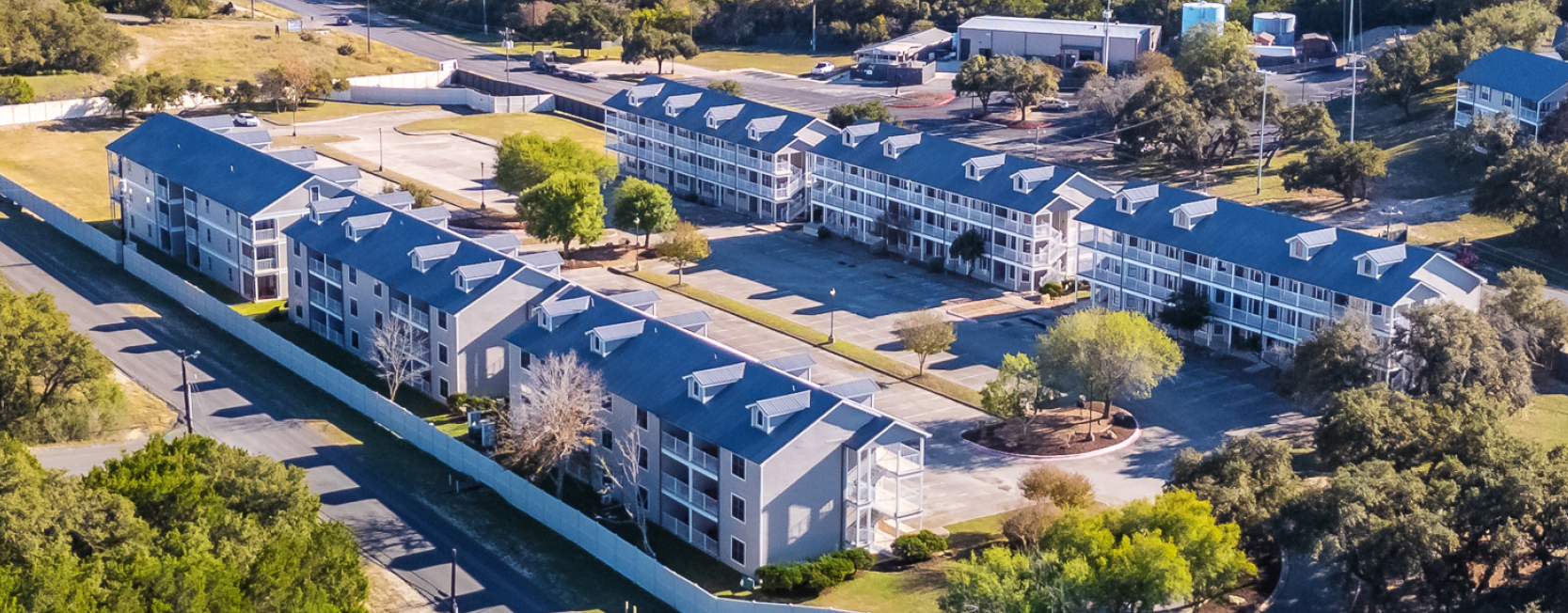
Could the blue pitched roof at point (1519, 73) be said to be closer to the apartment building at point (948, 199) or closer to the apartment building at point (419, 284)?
the apartment building at point (948, 199)

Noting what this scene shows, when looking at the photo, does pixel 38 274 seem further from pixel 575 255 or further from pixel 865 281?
pixel 865 281

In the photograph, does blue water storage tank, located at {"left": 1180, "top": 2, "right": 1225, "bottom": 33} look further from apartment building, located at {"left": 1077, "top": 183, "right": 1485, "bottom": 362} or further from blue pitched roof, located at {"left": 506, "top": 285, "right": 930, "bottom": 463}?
blue pitched roof, located at {"left": 506, "top": 285, "right": 930, "bottom": 463}

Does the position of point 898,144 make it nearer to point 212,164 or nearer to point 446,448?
point 212,164

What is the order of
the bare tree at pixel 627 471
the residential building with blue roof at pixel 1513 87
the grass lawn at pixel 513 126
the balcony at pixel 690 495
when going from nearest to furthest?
the balcony at pixel 690 495 < the bare tree at pixel 627 471 < the residential building with blue roof at pixel 1513 87 < the grass lawn at pixel 513 126

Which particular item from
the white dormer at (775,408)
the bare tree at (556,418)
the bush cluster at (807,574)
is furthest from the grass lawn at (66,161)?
the bush cluster at (807,574)

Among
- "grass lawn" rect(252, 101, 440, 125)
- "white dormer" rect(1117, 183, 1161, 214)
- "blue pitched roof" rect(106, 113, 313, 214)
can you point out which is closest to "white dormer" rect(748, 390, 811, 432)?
"white dormer" rect(1117, 183, 1161, 214)

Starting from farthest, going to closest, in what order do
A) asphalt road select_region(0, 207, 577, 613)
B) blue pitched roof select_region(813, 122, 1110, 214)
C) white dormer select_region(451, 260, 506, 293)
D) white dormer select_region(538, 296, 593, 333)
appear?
blue pitched roof select_region(813, 122, 1110, 214)
white dormer select_region(451, 260, 506, 293)
white dormer select_region(538, 296, 593, 333)
asphalt road select_region(0, 207, 577, 613)

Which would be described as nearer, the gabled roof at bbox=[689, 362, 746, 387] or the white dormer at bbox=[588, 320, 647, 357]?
the gabled roof at bbox=[689, 362, 746, 387]
